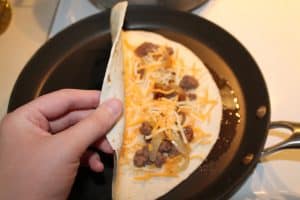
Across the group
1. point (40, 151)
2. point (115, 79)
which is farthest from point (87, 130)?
point (115, 79)

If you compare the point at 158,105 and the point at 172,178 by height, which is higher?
the point at 158,105

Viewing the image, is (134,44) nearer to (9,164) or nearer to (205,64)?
(205,64)

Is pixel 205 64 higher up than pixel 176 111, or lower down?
higher up

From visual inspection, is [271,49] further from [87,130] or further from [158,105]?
[87,130]

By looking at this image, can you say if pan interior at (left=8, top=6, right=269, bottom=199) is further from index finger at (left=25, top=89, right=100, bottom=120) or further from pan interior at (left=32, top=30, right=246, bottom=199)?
index finger at (left=25, top=89, right=100, bottom=120)

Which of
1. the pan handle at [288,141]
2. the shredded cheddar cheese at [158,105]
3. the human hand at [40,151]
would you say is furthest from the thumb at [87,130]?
the pan handle at [288,141]

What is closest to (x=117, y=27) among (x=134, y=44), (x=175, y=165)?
(x=134, y=44)

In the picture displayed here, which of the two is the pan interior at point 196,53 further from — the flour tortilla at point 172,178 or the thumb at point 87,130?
the thumb at point 87,130
